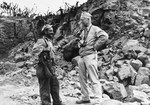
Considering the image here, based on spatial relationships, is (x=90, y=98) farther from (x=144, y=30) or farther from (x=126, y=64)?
(x=144, y=30)

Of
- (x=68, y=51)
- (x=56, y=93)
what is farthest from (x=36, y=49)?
(x=68, y=51)

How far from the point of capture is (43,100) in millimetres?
4848

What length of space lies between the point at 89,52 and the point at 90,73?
0.44m

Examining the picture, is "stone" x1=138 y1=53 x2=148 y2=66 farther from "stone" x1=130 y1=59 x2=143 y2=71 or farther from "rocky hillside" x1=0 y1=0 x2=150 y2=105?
"stone" x1=130 y1=59 x2=143 y2=71

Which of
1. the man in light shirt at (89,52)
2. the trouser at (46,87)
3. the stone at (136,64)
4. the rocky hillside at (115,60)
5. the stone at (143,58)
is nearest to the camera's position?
the trouser at (46,87)

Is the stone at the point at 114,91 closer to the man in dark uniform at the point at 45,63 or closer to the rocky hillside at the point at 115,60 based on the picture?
the rocky hillside at the point at 115,60

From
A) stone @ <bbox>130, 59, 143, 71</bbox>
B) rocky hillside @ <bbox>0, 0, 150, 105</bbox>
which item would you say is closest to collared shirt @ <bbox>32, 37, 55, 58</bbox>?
rocky hillside @ <bbox>0, 0, 150, 105</bbox>

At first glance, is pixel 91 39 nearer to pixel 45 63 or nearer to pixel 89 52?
pixel 89 52

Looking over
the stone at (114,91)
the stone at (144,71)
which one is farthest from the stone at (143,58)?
the stone at (114,91)

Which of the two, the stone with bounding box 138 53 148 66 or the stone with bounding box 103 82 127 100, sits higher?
the stone with bounding box 138 53 148 66

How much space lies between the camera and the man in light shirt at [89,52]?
500 cm

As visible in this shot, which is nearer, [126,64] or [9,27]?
[126,64]

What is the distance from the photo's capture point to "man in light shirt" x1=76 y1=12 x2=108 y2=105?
5.00 m

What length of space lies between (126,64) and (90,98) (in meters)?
4.00
